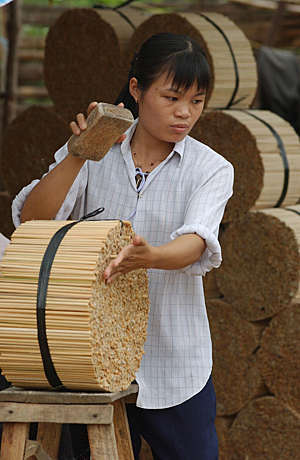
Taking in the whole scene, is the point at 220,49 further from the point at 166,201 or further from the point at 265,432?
the point at 265,432

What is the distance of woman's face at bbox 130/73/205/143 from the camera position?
221 centimetres

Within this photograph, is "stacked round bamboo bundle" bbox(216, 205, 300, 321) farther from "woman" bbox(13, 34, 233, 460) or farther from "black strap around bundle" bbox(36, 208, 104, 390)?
"black strap around bundle" bbox(36, 208, 104, 390)

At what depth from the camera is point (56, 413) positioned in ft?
6.63

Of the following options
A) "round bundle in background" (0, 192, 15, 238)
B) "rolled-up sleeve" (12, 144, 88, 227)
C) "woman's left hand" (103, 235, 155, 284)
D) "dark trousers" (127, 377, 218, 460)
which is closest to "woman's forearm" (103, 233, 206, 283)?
"woman's left hand" (103, 235, 155, 284)

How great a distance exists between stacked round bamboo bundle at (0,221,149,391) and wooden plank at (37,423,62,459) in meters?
0.42

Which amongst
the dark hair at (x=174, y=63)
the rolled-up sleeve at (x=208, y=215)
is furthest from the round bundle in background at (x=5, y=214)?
the rolled-up sleeve at (x=208, y=215)

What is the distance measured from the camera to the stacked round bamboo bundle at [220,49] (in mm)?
3633

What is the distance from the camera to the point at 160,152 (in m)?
2.38

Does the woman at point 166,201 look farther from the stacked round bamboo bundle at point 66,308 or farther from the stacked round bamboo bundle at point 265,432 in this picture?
the stacked round bamboo bundle at point 265,432

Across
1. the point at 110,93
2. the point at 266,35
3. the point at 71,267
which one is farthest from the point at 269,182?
the point at 266,35

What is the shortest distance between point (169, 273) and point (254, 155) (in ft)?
4.36

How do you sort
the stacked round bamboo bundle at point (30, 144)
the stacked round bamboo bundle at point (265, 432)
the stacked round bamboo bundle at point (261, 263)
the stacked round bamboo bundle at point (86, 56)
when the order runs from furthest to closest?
the stacked round bamboo bundle at point (30, 144) < the stacked round bamboo bundle at point (86, 56) < the stacked round bamboo bundle at point (265, 432) < the stacked round bamboo bundle at point (261, 263)

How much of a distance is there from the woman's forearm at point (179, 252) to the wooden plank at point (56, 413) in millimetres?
392

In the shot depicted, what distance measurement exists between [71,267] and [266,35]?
15.4ft
